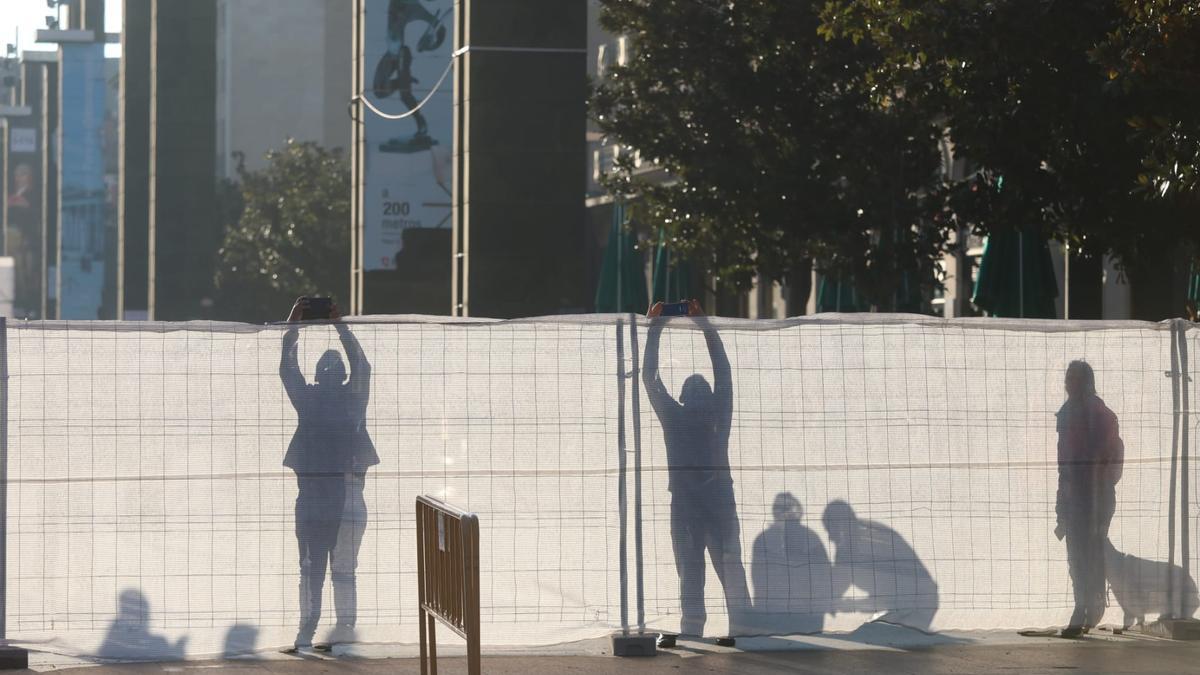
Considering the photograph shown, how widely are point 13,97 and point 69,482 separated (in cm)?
16805

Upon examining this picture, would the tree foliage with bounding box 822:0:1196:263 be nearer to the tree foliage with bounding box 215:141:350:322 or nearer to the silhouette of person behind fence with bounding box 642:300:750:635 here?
the silhouette of person behind fence with bounding box 642:300:750:635

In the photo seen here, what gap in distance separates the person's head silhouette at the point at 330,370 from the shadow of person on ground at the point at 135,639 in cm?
142

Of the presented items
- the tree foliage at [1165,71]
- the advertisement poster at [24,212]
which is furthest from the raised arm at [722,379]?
the advertisement poster at [24,212]

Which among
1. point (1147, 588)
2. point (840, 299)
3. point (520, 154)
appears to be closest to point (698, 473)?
point (1147, 588)

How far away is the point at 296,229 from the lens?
226ft

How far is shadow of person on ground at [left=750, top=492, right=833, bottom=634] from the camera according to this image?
10133 mm

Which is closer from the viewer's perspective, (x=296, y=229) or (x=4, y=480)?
(x=4, y=480)

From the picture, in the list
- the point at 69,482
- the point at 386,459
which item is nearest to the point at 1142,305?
the point at 386,459

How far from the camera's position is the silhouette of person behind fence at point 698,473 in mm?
9992

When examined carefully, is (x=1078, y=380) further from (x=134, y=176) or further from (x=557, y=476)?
(x=134, y=176)

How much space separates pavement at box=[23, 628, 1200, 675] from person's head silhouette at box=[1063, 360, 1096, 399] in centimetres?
136

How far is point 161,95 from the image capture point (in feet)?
167

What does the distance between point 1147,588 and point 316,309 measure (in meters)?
4.83

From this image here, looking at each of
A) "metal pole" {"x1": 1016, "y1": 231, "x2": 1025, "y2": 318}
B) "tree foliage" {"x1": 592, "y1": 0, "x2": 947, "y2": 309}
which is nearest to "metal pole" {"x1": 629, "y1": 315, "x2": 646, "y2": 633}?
"tree foliage" {"x1": 592, "y1": 0, "x2": 947, "y2": 309}
